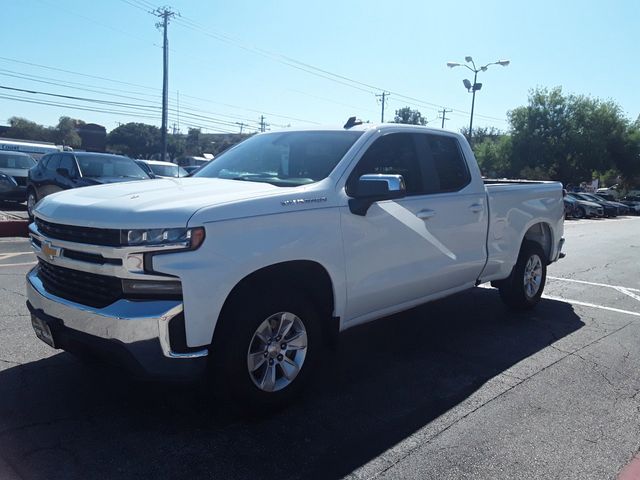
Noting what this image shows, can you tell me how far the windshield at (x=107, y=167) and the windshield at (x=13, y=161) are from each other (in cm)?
771

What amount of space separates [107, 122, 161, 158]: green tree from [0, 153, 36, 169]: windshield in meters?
62.9

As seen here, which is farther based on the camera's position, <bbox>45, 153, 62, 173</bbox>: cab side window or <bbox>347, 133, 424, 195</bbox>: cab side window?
<bbox>45, 153, 62, 173</bbox>: cab side window

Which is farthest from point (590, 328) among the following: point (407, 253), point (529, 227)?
point (407, 253)

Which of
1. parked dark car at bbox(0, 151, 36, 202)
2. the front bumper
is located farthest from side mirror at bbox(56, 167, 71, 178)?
the front bumper

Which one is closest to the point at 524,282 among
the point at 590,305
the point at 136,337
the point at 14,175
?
the point at 590,305

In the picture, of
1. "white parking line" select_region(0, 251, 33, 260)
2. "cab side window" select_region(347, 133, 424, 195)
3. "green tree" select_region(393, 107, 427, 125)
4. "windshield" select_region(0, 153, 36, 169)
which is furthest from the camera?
"green tree" select_region(393, 107, 427, 125)

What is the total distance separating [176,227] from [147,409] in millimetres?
1382

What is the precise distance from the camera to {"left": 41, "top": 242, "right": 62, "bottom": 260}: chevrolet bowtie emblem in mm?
3426

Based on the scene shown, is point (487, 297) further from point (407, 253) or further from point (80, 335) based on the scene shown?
point (80, 335)

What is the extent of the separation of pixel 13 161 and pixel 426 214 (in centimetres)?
1650

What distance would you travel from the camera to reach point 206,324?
311 cm

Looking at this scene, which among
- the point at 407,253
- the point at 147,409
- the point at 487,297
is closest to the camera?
the point at 147,409

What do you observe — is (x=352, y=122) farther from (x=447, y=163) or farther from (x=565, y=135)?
(x=565, y=135)

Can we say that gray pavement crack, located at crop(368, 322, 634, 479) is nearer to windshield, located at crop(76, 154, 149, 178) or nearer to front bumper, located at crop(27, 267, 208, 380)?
front bumper, located at crop(27, 267, 208, 380)
